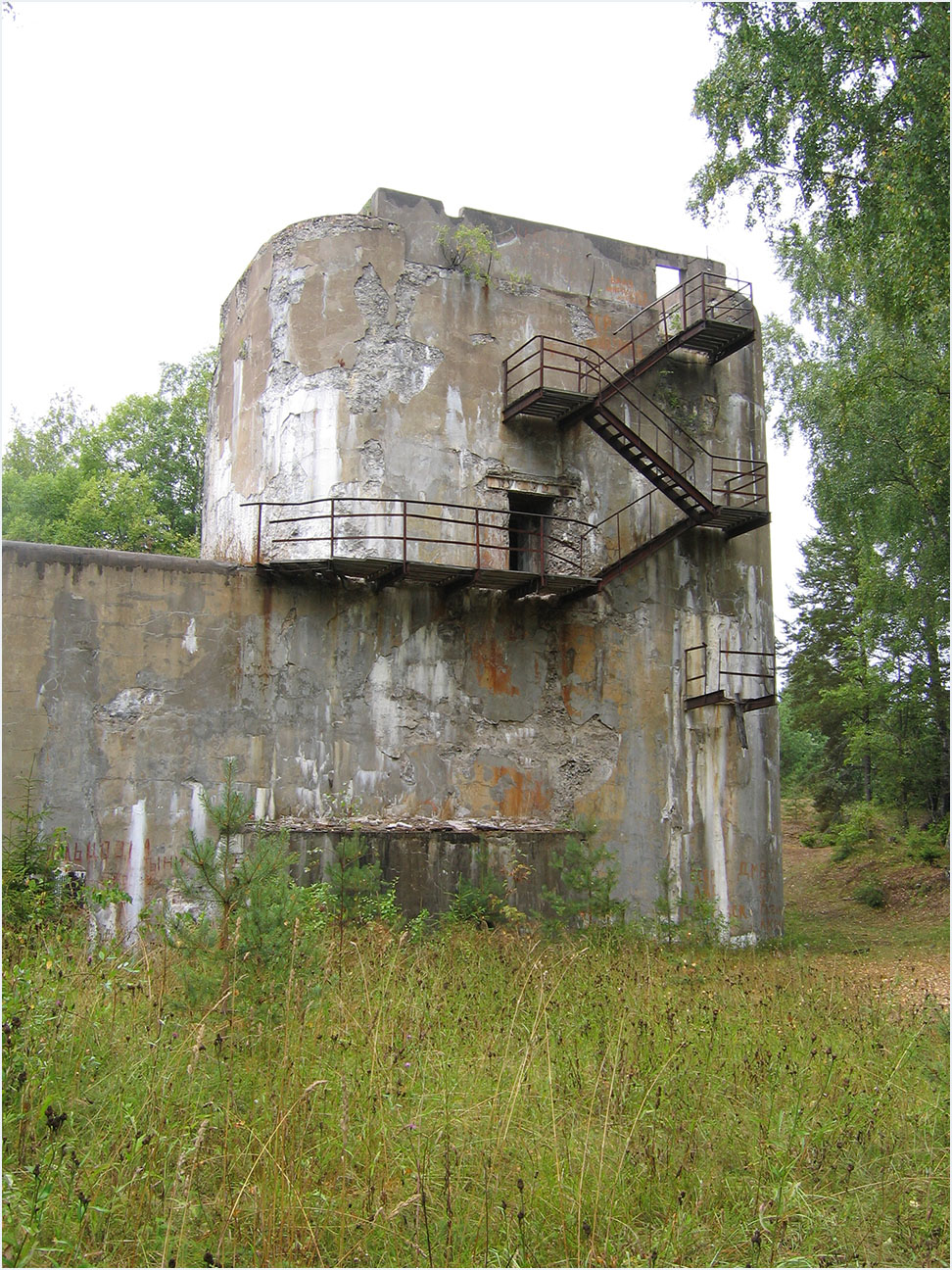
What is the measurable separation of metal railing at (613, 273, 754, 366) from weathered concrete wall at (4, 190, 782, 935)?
34 cm

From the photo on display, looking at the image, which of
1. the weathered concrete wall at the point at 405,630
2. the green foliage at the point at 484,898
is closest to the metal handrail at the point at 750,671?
the weathered concrete wall at the point at 405,630

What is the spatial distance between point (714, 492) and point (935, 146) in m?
7.23

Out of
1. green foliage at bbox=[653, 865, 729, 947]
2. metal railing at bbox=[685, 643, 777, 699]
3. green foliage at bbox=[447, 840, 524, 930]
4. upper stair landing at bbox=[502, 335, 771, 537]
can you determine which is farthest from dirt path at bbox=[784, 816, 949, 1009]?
upper stair landing at bbox=[502, 335, 771, 537]

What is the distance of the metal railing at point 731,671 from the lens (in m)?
16.2

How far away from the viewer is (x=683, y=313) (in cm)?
1672

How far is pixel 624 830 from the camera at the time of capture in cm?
1532

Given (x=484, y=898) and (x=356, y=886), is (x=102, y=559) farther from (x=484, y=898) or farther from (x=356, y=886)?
(x=484, y=898)

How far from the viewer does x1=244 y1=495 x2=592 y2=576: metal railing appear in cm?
1419

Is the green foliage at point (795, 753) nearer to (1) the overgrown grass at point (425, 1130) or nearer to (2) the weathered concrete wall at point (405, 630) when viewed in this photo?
(2) the weathered concrete wall at point (405, 630)

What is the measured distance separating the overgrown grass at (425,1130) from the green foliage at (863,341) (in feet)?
28.2

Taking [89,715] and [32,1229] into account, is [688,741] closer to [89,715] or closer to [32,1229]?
[89,715]

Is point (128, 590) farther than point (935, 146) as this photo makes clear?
Yes

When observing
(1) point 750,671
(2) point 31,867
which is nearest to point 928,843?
(1) point 750,671

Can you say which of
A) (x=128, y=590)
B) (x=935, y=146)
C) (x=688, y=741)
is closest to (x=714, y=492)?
(x=688, y=741)
